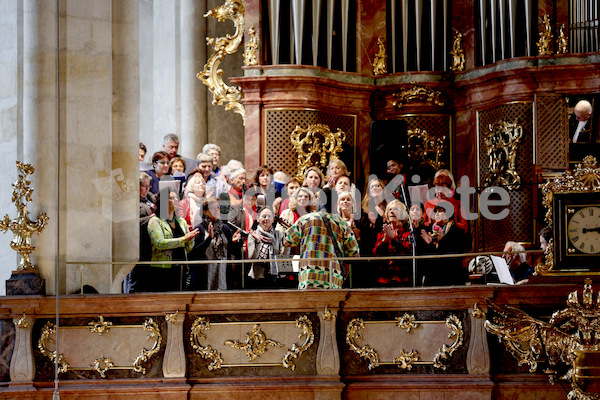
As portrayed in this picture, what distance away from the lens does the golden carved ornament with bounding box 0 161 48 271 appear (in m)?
12.4

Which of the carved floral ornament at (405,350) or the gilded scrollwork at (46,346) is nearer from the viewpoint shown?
the carved floral ornament at (405,350)

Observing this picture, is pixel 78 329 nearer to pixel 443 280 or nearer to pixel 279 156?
pixel 443 280

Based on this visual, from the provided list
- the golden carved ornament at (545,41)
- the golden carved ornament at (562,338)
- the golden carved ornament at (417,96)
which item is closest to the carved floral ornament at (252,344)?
the golden carved ornament at (562,338)

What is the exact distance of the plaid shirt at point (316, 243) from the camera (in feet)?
39.6

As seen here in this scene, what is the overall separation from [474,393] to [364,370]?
1020 millimetres

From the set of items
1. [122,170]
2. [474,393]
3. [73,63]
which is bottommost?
[474,393]

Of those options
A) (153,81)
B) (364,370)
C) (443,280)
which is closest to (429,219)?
(443,280)

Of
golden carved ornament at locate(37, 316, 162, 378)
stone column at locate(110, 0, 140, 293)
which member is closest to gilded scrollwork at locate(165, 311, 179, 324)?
golden carved ornament at locate(37, 316, 162, 378)

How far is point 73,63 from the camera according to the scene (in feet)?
42.9

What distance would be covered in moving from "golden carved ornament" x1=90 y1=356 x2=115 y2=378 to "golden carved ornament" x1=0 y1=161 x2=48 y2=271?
110cm

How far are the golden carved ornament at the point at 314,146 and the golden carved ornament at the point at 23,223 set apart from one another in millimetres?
4565

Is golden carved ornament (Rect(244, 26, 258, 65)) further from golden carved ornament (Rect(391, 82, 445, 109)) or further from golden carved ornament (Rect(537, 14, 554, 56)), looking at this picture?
golden carved ornament (Rect(537, 14, 554, 56))

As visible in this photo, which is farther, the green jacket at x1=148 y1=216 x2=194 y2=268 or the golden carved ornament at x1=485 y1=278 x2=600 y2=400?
the green jacket at x1=148 y1=216 x2=194 y2=268

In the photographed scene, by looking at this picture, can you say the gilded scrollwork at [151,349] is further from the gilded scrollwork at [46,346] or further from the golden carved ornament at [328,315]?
the golden carved ornament at [328,315]
